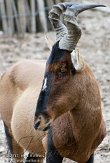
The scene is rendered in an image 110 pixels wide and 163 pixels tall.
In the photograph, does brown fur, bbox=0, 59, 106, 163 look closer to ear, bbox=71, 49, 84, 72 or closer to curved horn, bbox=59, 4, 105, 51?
ear, bbox=71, 49, 84, 72

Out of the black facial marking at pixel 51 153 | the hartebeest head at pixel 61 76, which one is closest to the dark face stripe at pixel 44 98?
the hartebeest head at pixel 61 76

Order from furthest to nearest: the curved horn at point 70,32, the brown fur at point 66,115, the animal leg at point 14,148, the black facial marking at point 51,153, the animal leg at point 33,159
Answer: the animal leg at point 14,148 < the animal leg at point 33,159 < the black facial marking at point 51,153 < the brown fur at point 66,115 < the curved horn at point 70,32

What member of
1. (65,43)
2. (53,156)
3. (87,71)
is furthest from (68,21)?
(53,156)

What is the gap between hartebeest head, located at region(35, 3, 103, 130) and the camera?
5820 mm

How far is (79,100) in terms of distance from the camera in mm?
6051

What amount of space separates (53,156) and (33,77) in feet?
4.45

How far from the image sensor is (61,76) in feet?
19.3

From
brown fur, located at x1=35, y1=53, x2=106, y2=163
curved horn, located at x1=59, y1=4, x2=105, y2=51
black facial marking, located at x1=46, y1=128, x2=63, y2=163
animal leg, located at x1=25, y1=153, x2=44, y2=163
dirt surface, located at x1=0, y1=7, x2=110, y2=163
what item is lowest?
dirt surface, located at x1=0, y1=7, x2=110, y2=163

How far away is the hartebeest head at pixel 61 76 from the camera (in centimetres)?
582

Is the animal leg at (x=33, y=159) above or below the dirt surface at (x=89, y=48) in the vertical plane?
above

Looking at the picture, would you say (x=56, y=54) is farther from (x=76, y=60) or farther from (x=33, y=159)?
(x=33, y=159)

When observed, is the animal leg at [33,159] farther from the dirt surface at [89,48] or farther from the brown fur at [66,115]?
the dirt surface at [89,48]

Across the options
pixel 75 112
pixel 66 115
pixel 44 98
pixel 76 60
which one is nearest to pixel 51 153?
pixel 66 115

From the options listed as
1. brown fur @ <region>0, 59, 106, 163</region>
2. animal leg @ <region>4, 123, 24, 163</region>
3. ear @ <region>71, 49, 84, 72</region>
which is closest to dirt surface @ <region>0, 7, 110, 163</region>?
animal leg @ <region>4, 123, 24, 163</region>
